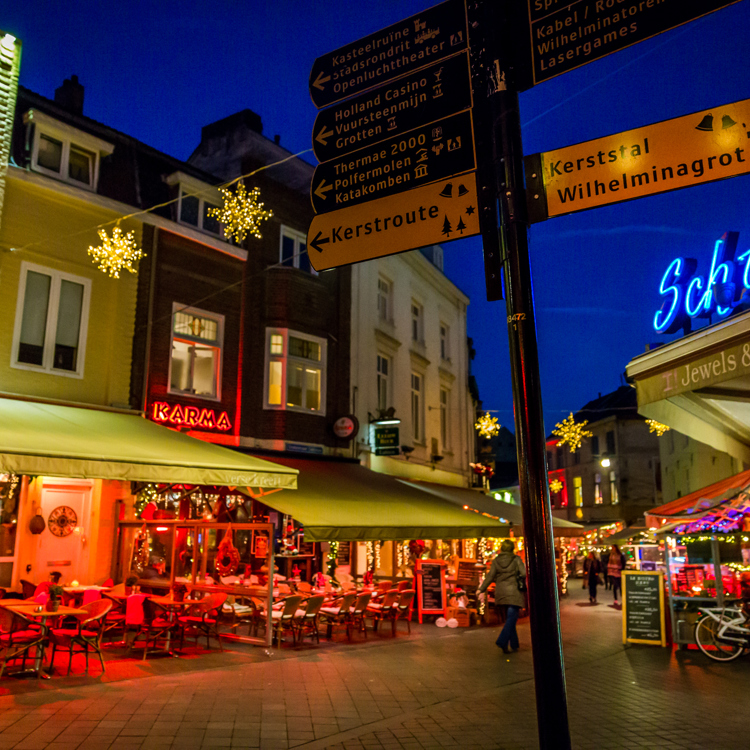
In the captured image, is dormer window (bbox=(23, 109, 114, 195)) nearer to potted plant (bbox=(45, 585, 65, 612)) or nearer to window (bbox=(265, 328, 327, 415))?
window (bbox=(265, 328, 327, 415))

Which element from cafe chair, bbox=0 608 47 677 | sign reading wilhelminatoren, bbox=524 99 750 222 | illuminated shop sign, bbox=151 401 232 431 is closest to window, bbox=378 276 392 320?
illuminated shop sign, bbox=151 401 232 431

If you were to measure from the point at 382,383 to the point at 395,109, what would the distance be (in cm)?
1639

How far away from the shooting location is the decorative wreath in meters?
14.7

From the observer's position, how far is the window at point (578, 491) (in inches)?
2110

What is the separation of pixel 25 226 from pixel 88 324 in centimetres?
203

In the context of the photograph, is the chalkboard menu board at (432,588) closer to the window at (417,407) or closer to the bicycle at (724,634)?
the bicycle at (724,634)

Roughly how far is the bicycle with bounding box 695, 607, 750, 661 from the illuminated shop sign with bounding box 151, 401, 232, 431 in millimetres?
9799

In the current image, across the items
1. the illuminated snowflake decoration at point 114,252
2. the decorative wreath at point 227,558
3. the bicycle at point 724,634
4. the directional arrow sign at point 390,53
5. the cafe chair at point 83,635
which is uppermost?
the illuminated snowflake decoration at point 114,252

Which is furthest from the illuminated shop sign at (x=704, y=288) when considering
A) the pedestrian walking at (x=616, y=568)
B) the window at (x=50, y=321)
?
the pedestrian walking at (x=616, y=568)

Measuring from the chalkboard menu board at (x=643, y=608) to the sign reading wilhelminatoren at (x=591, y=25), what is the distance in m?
11.2

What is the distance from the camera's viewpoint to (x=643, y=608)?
43.3 ft

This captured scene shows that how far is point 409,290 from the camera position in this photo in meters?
23.1

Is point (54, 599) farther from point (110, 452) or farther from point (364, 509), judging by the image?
point (364, 509)

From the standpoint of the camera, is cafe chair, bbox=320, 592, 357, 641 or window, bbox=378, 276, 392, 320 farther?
window, bbox=378, 276, 392, 320
